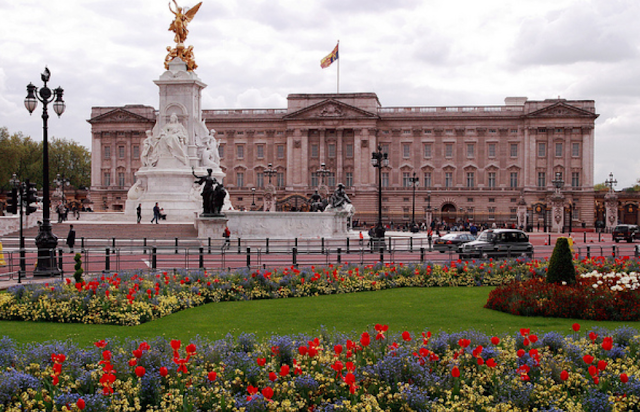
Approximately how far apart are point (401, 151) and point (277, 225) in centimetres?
6388

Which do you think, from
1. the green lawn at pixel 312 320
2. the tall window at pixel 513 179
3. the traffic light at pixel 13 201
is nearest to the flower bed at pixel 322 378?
the green lawn at pixel 312 320

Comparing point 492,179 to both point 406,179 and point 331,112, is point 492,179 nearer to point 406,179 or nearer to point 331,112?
point 406,179

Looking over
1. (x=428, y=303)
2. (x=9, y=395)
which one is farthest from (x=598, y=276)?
(x=9, y=395)

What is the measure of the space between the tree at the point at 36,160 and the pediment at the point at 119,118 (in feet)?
40.7

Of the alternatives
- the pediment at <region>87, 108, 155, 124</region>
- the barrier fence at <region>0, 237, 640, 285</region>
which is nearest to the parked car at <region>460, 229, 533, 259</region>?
the barrier fence at <region>0, 237, 640, 285</region>

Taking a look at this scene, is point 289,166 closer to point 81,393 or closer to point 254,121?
point 254,121

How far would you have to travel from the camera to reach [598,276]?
1431cm

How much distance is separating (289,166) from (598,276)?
276 feet

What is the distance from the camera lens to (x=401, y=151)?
Answer: 96.9 meters

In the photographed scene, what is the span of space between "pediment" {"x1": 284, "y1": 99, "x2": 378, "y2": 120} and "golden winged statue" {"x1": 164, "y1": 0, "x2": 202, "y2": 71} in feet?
175

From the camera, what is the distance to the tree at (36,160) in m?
98.6

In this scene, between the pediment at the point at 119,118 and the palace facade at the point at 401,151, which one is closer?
the palace facade at the point at 401,151

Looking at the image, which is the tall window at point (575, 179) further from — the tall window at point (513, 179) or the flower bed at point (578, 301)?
the flower bed at point (578, 301)

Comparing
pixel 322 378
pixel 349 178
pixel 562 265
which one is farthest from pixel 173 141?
pixel 349 178
